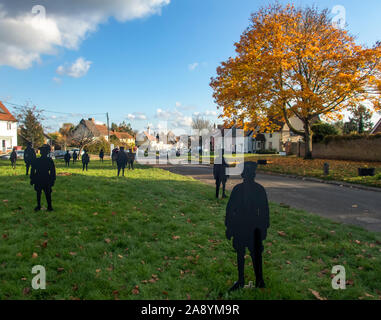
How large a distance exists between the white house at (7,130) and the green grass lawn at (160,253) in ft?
150

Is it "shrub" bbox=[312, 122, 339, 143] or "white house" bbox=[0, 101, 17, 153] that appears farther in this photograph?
"white house" bbox=[0, 101, 17, 153]

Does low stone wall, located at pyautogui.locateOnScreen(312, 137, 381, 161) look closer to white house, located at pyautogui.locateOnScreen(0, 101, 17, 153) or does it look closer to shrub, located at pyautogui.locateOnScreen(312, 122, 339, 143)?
shrub, located at pyautogui.locateOnScreen(312, 122, 339, 143)

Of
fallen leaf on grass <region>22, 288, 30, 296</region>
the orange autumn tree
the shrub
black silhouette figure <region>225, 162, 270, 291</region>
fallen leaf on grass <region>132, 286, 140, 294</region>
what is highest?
the orange autumn tree

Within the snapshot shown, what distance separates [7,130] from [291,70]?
47.7 metres

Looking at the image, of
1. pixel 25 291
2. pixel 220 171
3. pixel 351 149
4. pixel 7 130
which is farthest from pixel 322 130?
pixel 7 130

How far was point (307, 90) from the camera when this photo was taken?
21453 mm

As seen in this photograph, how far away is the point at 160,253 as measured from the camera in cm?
487

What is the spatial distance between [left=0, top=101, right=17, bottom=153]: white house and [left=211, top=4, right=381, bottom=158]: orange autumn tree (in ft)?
132

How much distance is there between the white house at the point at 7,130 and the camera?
147 feet

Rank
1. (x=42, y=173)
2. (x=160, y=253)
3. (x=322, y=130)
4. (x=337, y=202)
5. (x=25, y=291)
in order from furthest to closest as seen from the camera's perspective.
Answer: (x=322, y=130) < (x=337, y=202) < (x=42, y=173) < (x=160, y=253) < (x=25, y=291)

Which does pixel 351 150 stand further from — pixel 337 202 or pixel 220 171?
pixel 220 171

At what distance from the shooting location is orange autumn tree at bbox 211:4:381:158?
2095 centimetres

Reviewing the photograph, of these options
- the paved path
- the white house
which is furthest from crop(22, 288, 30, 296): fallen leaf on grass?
the white house
